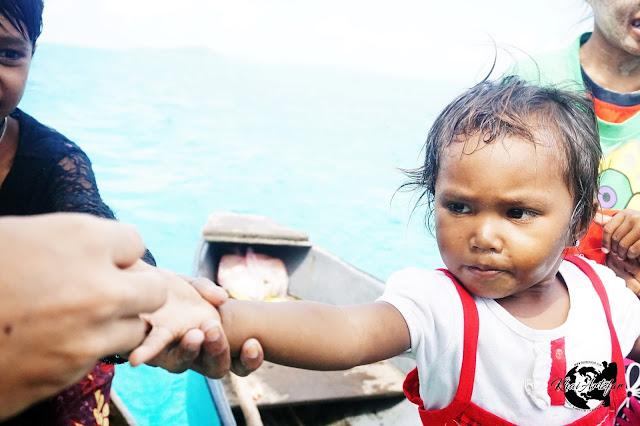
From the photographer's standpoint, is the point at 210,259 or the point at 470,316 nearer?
the point at 470,316

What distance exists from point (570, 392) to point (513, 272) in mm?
392

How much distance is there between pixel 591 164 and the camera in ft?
4.58

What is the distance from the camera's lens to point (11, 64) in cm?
142

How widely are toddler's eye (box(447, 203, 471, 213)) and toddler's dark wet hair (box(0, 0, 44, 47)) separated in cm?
130

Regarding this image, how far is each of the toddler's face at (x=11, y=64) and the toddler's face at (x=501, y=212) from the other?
1237 mm

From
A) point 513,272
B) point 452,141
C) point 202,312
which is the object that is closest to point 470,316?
point 513,272

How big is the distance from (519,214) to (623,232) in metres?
0.67

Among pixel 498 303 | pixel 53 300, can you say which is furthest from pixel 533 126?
pixel 53 300

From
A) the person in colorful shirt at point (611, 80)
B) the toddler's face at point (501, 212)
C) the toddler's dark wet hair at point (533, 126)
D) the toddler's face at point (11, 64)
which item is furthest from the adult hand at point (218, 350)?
the person in colorful shirt at point (611, 80)

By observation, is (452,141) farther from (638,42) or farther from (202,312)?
(638,42)

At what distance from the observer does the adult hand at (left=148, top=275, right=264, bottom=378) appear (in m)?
0.98

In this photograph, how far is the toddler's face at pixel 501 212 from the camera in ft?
4.12

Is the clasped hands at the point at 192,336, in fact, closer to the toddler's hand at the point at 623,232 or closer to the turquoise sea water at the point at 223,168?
the turquoise sea water at the point at 223,168

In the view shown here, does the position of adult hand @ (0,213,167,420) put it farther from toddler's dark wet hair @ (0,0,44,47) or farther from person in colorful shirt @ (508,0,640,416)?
person in colorful shirt @ (508,0,640,416)
